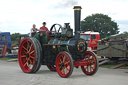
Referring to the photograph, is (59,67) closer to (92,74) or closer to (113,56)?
(92,74)

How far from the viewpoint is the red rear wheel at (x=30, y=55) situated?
9070mm

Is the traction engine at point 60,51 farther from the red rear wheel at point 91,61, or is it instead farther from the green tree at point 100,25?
the green tree at point 100,25

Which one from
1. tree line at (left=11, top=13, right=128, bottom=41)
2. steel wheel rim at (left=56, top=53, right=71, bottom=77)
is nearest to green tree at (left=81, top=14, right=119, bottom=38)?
tree line at (left=11, top=13, right=128, bottom=41)

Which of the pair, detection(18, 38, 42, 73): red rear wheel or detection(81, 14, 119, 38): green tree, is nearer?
detection(18, 38, 42, 73): red rear wheel

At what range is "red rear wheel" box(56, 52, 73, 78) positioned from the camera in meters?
7.87

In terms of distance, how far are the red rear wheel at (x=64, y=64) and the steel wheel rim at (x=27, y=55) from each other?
1276 millimetres

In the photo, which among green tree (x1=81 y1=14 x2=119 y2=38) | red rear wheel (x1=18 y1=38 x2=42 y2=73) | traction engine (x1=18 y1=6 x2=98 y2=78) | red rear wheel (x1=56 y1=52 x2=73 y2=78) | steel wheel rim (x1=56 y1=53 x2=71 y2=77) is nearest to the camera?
red rear wheel (x1=56 y1=52 x2=73 y2=78)

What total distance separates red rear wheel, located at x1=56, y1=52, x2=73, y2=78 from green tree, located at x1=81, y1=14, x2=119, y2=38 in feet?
153

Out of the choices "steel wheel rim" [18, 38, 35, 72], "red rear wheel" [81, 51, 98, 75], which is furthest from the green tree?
"red rear wheel" [81, 51, 98, 75]

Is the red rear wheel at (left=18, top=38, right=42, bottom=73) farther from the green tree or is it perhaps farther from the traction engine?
the green tree

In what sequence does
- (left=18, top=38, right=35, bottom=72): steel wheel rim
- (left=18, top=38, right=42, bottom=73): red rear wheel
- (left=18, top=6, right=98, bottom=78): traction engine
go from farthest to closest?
(left=18, top=38, right=35, bottom=72): steel wheel rim → (left=18, top=38, right=42, bottom=73): red rear wheel → (left=18, top=6, right=98, bottom=78): traction engine

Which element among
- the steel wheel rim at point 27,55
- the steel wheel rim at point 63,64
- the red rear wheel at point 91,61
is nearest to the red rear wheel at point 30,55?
the steel wheel rim at point 27,55

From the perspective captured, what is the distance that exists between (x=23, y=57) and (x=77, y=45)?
2.61m

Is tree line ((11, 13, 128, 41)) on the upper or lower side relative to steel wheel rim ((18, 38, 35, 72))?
upper
